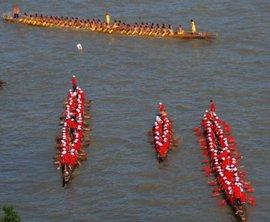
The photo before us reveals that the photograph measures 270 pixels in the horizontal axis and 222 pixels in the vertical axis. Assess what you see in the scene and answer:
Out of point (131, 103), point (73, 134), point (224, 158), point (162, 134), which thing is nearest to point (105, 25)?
point (131, 103)

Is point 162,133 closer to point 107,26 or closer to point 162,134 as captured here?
point 162,134

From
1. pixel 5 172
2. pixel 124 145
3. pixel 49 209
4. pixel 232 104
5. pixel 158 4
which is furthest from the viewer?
pixel 158 4

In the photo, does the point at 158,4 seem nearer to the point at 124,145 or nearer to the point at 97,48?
the point at 97,48

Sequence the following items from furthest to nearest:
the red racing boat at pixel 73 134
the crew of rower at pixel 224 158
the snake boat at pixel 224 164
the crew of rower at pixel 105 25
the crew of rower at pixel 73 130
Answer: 1. the crew of rower at pixel 105 25
2. the crew of rower at pixel 73 130
3. the red racing boat at pixel 73 134
4. the crew of rower at pixel 224 158
5. the snake boat at pixel 224 164

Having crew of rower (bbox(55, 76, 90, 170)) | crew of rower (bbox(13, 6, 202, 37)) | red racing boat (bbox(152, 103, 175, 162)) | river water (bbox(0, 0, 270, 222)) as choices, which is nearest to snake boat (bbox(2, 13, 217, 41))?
crew of rower (bbox(13, 6, 202, 37))

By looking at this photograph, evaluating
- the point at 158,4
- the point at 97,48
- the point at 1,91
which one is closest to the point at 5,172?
the point at 1,91

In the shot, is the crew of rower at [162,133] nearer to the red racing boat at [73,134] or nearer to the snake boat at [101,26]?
the red racing boat at [73,134]

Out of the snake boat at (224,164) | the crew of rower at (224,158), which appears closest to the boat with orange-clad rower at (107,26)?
the crew of rower at (224,158)
